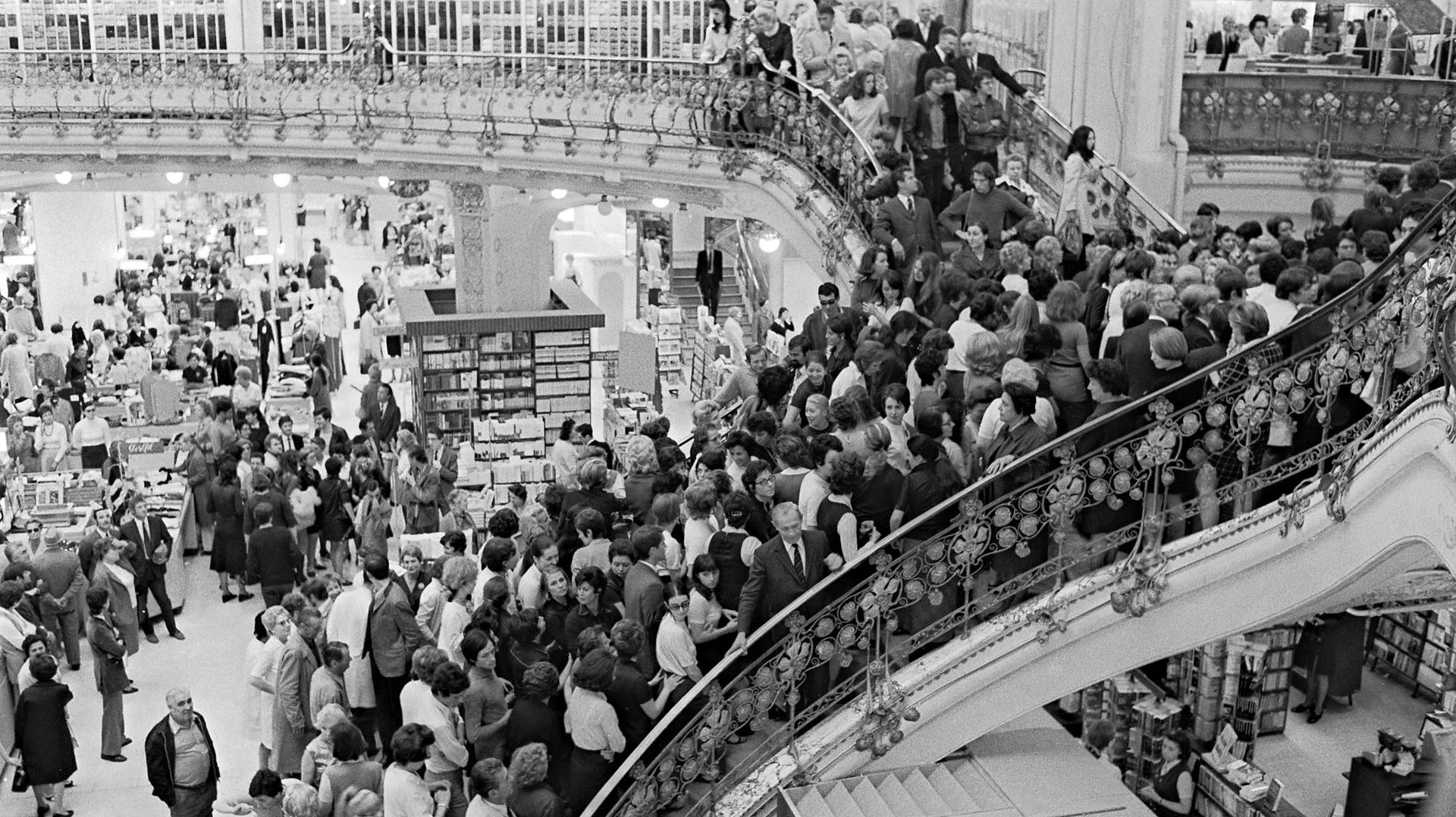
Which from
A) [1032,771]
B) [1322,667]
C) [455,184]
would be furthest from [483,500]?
[1032,771]

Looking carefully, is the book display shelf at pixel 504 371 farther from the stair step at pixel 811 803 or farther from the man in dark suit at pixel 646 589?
the stair step at pixel 811 803

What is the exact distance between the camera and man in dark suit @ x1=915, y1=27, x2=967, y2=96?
12.2 meters

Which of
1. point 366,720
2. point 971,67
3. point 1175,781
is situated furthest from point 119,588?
point 971,67

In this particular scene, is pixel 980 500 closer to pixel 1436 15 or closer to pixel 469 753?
pixel 469 753

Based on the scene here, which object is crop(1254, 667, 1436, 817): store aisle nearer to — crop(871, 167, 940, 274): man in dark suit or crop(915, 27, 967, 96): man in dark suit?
crop(871, 167, 940, 274): man in dark suit

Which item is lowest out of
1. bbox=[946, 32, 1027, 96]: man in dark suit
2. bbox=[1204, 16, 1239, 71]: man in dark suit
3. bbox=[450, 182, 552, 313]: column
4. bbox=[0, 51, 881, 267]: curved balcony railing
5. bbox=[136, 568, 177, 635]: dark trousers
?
bbox=[136, 568, 177, 635]: dark trousers

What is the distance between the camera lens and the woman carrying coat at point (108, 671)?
10.3 meters

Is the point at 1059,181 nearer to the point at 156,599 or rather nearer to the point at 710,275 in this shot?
the point at 156,599

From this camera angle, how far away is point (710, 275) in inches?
1008

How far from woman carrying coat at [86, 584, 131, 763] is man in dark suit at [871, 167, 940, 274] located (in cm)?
534

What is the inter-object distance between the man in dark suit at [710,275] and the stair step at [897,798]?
17.8 metres

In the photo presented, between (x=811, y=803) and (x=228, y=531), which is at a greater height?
(x=811, y=803)

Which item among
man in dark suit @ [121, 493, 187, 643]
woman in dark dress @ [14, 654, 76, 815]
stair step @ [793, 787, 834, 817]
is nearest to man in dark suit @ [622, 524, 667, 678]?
stair step @ [793, 787, 834, 817]

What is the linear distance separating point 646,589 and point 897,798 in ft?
4.82
